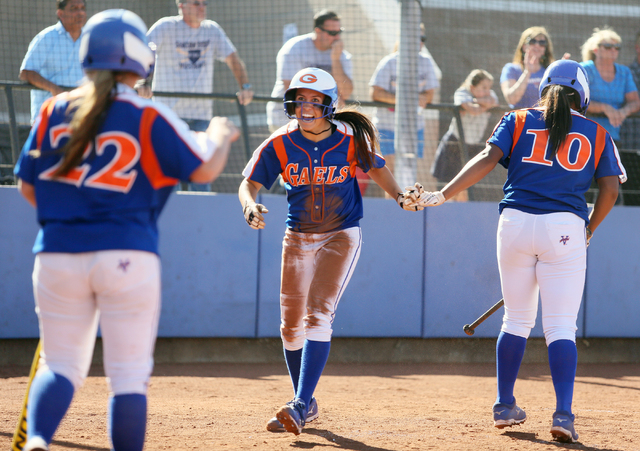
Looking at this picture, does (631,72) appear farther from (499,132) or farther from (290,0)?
(290,0)

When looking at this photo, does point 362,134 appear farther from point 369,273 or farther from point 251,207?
point 369,273

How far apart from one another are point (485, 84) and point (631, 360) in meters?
3.43

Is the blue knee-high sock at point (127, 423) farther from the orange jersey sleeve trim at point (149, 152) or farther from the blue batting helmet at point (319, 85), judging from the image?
the blue batting helmet at point (319, 85)

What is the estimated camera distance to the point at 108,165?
2516 millimetres

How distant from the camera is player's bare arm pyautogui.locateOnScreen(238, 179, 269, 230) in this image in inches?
158

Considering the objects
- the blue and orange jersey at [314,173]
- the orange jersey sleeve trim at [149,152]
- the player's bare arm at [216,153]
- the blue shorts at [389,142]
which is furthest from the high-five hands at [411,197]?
the blue shorts at [389,142]

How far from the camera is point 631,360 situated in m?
8.18

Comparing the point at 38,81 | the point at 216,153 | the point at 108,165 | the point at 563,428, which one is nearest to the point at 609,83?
the point at 563,428

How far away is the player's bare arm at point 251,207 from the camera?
4.00 m

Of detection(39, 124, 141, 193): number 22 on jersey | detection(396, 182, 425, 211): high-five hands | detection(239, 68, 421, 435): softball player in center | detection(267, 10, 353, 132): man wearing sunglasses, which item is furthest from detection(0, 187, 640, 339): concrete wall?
detection(39, 124, 141, 193): number 22 on jersey

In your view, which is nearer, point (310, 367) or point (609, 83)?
point (310, 367)

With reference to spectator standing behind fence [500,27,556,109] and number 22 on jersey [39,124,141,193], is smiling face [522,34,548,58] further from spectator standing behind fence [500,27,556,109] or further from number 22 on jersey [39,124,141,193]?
number 22 on jersey [39,124,141,193]

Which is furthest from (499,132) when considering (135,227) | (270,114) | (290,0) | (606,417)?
(290,0)

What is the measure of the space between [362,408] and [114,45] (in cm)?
337
